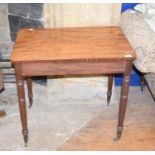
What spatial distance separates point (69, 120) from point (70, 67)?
0.62 meters

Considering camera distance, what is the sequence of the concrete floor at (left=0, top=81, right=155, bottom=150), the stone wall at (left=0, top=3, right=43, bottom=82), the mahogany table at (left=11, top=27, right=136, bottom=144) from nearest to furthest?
the mahogany table at (left=11, top=27, right=136, bottom=144) < the concrete floor at (left=0, top=81, right=155, bottom=150) < the stone wall at (left=0, top=3, right=43, bottom=82)

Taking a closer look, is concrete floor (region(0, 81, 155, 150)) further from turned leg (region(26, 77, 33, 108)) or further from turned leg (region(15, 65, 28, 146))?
A: turned leg (region(15, 65, 28, 146))

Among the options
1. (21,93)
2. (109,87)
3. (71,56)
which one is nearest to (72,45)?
(71,56)

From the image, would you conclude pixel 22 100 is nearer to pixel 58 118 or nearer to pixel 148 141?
pixel 58 118

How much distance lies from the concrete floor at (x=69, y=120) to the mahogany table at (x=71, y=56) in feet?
0.72

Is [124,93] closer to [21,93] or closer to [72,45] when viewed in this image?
[72,45]

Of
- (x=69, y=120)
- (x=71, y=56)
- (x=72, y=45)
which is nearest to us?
(x=71, y=56)

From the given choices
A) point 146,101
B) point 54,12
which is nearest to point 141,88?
point 146,101

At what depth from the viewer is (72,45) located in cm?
155

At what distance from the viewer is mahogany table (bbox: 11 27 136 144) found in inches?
56.3

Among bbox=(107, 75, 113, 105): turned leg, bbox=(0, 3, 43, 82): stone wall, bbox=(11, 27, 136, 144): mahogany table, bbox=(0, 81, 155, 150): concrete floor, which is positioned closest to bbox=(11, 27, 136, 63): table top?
bbox=(11, 27, 136, 144): mahogany table

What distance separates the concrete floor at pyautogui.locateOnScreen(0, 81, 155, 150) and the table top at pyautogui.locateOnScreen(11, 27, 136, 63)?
61 cm

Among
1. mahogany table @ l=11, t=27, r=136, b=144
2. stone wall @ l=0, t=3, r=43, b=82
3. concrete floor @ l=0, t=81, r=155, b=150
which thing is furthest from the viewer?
stone wall @ l=0, t=3, r=43, b=82

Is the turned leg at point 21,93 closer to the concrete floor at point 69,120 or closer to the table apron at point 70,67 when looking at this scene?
the table apron at point 70,67
